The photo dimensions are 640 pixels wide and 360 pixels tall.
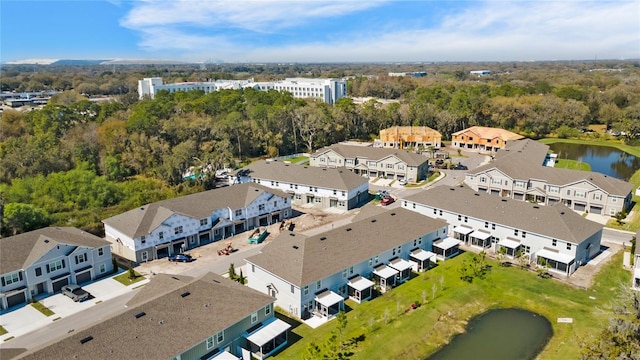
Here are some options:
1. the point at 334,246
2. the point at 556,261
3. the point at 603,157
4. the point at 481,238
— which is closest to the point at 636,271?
the point at 556,261

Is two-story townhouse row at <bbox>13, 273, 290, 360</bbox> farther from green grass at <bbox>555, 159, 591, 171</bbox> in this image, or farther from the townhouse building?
the townhouse building

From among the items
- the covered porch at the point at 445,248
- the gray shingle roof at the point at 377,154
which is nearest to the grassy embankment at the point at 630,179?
the covered porch at the point at 445,248

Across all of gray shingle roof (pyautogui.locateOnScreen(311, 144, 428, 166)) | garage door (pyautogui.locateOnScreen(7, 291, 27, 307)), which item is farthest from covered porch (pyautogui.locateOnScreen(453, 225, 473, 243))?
garage door (pyautogui.locateOnScreen(7, 291, 27, 307))

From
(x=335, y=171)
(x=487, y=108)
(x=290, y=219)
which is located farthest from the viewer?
(x=487, y=108)

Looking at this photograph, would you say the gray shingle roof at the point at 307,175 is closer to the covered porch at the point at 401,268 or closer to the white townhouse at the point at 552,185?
the white townhouse at the point at 552,185

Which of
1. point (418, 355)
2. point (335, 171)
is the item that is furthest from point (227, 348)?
point (335, 171)

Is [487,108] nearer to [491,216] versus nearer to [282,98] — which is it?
[282,98]

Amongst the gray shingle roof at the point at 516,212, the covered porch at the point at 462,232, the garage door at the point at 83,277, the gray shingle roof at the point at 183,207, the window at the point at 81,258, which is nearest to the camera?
the window at the point at 81,258
